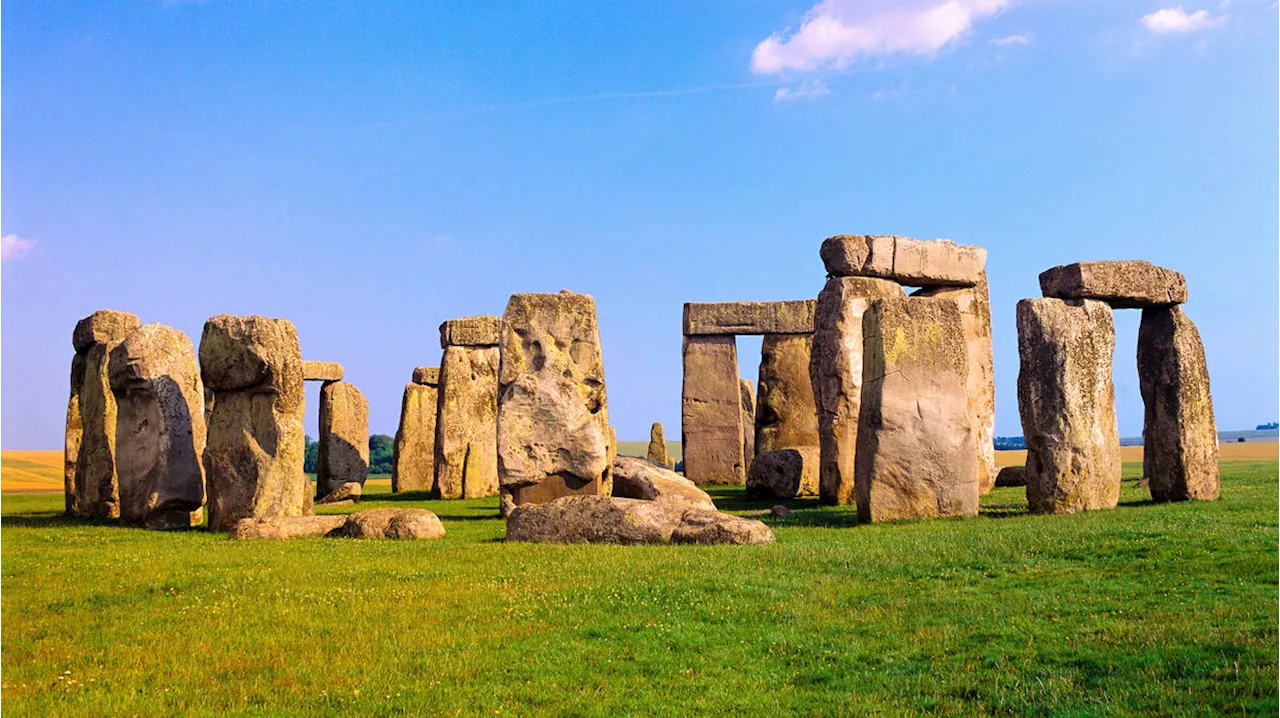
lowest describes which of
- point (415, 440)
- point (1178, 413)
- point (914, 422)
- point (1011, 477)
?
point (1011, 477)

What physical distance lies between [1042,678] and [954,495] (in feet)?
26.0

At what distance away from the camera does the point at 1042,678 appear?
6562 millimetres

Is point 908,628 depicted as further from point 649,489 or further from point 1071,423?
point 649,489

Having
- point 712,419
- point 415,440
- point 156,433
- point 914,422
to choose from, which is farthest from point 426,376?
point 914,422

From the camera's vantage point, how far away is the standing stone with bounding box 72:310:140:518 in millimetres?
18594

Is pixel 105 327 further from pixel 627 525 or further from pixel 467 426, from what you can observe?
pixel 627 525

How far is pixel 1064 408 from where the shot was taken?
14.5m

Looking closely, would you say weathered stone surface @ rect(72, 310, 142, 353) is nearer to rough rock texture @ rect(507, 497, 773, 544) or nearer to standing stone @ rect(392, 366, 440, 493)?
standing stone @ rect(392, 366, 440, 493)

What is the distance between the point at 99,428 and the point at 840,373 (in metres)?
12.4

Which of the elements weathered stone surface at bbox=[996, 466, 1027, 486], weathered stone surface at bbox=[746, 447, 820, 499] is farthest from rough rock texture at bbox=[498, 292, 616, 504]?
weathered stone surface at bbox=[996, 466, 1027, 486]

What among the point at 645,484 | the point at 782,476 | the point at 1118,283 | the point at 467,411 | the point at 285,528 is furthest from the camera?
the point at 467,411

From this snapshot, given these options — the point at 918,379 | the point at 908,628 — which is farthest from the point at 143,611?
the point at 918,379

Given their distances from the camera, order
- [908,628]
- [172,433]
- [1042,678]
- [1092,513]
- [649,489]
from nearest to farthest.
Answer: [1042,678]
[908,628]
[1092,513]
[172,433]
[649,489]

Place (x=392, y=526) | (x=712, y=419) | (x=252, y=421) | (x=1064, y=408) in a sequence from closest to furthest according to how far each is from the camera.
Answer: (x=392, y=526) < (x=1064, y=408) < (x=252, y=421) < (x=712, y=419)
